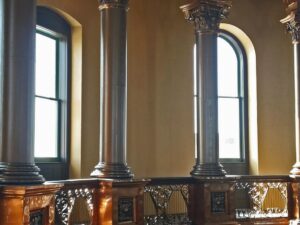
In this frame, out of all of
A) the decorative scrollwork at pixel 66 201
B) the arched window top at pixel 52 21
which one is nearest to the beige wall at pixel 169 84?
the arched window top at pixel 52 21

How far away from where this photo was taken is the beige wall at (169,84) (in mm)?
9914

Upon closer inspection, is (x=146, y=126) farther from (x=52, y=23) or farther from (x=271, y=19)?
(x=271, y=19)

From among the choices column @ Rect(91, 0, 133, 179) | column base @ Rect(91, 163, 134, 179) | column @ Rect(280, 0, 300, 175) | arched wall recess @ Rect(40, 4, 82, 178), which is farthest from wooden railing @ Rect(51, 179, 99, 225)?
column @ Rect(280, 0, 300, 175)

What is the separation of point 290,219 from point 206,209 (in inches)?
77.2

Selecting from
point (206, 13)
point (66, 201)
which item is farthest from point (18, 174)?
point (206, 13)

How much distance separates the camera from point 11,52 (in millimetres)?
5609

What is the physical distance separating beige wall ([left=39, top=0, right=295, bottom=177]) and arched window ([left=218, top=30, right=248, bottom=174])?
15.0 inches

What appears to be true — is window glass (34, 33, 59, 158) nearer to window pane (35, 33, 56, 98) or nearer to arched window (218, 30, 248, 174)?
window pane (35, 33, 56, 98)

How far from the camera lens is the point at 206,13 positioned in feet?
32.2

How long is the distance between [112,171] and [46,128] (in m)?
1.91

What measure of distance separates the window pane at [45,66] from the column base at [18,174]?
3797 mm

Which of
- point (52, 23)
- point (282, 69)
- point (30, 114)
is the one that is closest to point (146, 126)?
point (52, 23)

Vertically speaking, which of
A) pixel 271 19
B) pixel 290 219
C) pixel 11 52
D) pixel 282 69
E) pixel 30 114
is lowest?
pixel 290 219

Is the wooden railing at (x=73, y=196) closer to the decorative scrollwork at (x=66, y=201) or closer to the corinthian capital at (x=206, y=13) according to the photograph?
the decorative scrollwork at (x=66, y=201)
